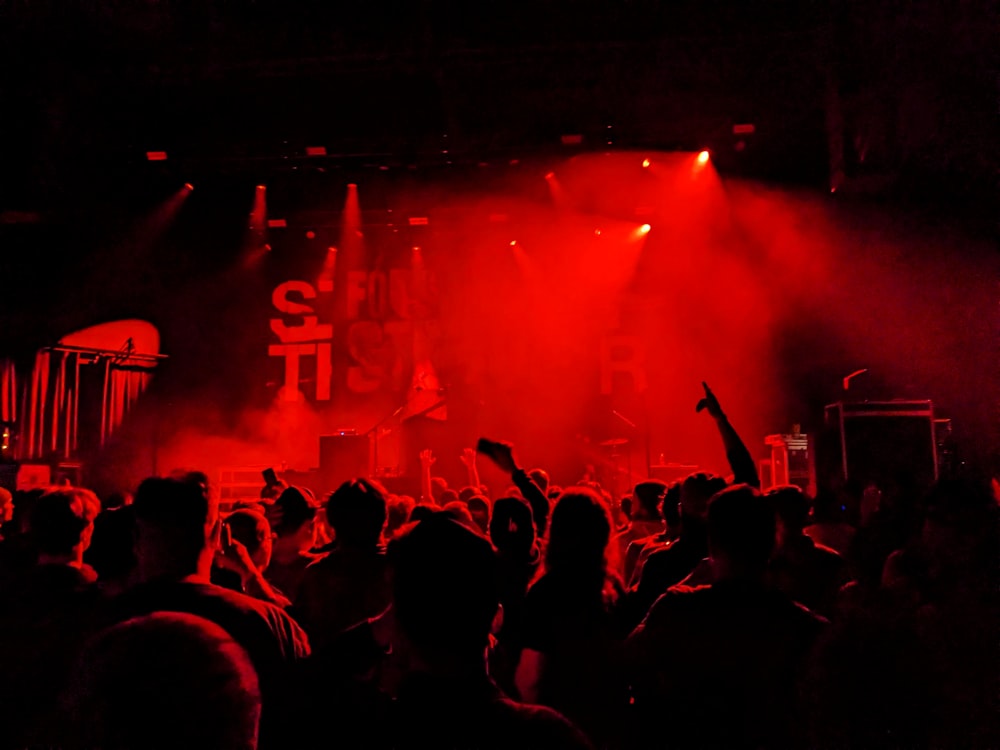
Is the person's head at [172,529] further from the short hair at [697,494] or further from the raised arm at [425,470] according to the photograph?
the raised arm at [425,470]

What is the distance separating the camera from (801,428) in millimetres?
13570

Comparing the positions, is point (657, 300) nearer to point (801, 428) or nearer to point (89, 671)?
point (801, 428)

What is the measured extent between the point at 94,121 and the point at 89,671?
1064 cm

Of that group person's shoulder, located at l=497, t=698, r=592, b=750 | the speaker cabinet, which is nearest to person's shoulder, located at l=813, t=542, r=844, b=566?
person's shoulder, located at l=497, t=698, r=592, b=750

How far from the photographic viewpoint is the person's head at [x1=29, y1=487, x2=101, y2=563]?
2.46 meters

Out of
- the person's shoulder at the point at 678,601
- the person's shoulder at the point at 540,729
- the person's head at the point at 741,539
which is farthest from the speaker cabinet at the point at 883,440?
the person's shoulder at the point at 540,729

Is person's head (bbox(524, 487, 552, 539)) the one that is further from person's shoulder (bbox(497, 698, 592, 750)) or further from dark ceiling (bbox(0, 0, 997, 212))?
dark ceiling (bbox(0, 0, 997, 212))

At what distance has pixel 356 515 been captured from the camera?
9.09ft

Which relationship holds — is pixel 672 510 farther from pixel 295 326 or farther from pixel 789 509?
pixel 295 326

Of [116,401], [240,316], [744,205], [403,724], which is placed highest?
[744,205]

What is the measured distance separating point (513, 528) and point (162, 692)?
198 centimetres

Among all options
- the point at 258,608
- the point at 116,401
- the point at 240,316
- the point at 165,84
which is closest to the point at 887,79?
the point at 165,84

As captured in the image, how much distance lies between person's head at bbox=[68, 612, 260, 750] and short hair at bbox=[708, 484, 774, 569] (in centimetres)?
125

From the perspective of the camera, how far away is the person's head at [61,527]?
2.46 metres
